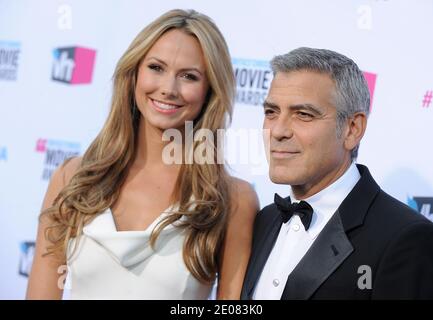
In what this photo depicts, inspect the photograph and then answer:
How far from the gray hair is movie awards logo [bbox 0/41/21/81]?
2155 millimetres

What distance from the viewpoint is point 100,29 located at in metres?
3.44

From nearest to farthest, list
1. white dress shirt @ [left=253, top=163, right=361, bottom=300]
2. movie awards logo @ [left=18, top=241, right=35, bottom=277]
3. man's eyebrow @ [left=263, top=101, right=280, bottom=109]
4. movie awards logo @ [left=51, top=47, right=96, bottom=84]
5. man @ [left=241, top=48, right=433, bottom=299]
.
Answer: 1. man @ [left=241, top=48, right=433, bottom=299]
2. white dress shirt @ [left=253, top=163, right=361, bottom=300]
3. man's eyebrow @ [left=263, top=101, right=280, bottom=109]
4. movie awards logo @ [left=51, top=47, right=96, bottom=84]
5. movie awards logo @ [left=18, top=241, right=35, bottom=277]

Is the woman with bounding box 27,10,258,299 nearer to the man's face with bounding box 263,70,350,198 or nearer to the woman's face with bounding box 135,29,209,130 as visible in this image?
the woman's face with bounding box 135,29,209,130

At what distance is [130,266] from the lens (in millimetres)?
2305

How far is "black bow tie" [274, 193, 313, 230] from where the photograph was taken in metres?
1.98

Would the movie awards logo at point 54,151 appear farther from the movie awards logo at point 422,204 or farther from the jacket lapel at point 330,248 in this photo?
the jacket lapel at point 330,248

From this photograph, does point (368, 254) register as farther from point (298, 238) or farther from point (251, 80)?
point (251, 80)

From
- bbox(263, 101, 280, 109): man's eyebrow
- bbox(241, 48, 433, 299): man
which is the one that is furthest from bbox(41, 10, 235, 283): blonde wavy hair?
bbox(263, 101, 280, 109): man's eyebrow

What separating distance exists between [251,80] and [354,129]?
1109mm

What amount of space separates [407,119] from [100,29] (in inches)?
67.4

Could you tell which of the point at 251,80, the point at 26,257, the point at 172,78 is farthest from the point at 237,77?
the point at 26,257

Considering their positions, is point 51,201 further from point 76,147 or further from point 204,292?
point 76,147
